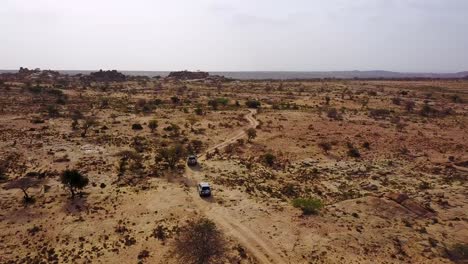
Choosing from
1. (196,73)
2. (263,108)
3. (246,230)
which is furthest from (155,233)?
(196,73)

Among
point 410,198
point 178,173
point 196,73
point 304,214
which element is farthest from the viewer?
point 196,73

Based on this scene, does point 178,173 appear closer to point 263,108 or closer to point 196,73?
point 263,108

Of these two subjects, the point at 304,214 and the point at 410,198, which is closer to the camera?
→ the point at 304,214

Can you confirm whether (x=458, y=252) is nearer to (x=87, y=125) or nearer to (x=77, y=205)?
(x=77, y=205)

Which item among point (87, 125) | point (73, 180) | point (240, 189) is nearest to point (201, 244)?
point (240, 189)

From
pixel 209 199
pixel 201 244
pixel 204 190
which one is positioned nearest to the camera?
pixel 201 244

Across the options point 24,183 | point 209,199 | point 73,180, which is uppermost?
point 73,180

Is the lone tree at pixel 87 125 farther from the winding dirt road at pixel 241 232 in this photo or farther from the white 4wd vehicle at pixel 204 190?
the winding dirt road at pixel 241 232
